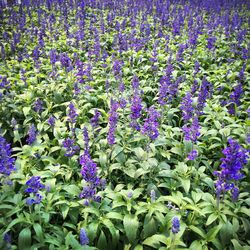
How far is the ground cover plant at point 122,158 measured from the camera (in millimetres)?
3594

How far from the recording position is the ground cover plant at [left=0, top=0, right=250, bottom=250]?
3.59 m

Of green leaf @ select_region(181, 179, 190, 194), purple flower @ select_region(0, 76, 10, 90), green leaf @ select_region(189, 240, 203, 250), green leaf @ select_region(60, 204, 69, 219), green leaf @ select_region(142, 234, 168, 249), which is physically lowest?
green leaf @ select_region(189, 240, 203, 250)

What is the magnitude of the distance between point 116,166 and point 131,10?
1049 centimetres

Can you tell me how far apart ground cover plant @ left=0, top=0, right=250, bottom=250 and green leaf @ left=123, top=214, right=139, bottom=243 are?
0.01m

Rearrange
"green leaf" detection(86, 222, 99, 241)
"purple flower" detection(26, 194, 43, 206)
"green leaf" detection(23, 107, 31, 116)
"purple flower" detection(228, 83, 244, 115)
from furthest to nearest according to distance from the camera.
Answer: "purple flower" detection(228, 83, 244, 115) < "green leaf" detection(23, 107, 31, 116) < "green leaf" detection(86, 222, 99, 241) < "purple flower" detection(26, 194, 43, 206)

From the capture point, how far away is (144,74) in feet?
26.8

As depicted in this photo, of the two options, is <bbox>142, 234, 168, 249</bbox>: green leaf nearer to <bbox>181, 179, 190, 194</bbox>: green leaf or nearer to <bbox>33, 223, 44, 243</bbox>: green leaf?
<bbox>181, 179, 190, 194</bbox>: green leaf

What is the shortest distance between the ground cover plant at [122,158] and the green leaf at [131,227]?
0.01m

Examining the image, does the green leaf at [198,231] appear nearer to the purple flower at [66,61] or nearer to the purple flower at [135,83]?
the purple flower at [135,83]

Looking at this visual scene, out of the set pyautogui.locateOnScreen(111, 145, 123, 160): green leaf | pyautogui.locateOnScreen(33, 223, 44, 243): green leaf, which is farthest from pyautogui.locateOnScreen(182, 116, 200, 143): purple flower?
pyautogui.locateOnScreen(33, 223, 44, 243): green leaf

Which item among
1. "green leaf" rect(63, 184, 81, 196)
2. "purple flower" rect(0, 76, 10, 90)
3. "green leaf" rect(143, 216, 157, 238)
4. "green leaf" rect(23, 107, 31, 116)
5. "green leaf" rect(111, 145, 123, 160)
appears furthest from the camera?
"purple flower" rect(0, 76, 10, 90)

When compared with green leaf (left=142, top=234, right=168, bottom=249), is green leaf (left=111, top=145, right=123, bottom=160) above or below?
above

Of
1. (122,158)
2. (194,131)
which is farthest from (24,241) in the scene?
(194,131)

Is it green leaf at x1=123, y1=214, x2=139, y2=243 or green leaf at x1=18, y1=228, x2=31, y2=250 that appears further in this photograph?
green leaf at x1=123, y1=214, x2=139, y2=243
